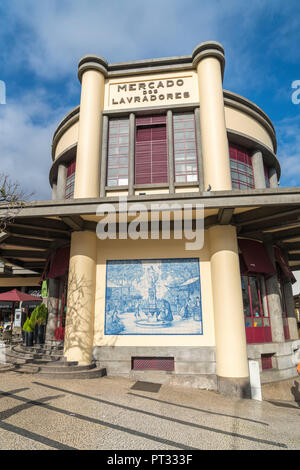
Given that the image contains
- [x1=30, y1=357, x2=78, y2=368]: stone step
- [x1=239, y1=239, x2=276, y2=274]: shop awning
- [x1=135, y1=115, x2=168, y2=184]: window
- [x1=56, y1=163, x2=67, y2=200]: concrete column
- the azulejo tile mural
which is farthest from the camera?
[x1=56, y1=163, x2=67, y2=200]: concrete column

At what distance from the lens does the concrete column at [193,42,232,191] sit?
11.1m

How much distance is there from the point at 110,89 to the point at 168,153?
4468mm

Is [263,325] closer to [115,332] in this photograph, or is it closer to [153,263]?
[153,263]

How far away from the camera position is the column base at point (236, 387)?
9008 millimetres

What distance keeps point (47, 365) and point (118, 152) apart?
30.3 feet

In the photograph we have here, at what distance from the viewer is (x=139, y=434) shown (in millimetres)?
5258

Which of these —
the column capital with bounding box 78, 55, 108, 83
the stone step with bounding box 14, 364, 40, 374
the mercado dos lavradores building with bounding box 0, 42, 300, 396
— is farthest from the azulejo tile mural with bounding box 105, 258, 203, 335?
the column capital with bounding box 78, 55, 108, 83

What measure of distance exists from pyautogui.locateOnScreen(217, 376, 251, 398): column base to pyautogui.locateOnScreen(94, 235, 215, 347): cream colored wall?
1.31 meters

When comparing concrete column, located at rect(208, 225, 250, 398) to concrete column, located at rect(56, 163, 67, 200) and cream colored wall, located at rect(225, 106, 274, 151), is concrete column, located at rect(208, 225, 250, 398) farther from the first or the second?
concrete column, located at rect(56, 163, 67, 200)

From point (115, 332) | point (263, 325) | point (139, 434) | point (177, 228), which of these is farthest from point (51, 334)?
point (263, 325)

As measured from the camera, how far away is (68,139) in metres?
15.2

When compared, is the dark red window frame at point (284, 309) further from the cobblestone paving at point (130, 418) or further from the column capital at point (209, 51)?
the column capital at point (209, 51)

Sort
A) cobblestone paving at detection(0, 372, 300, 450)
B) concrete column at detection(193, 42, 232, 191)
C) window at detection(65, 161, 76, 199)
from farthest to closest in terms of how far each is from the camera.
→ window at detection(65, 161, 76, 199) < concrete column at detection(193, 42, 232, 191) < cobblestone paving at detection(0, 372, 300, 450)

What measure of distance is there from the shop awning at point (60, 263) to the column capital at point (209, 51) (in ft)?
34.6
